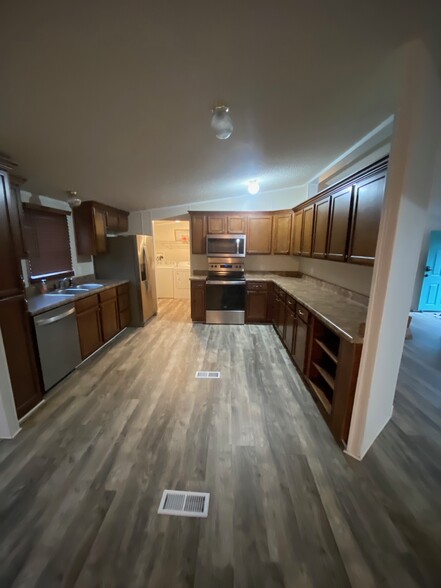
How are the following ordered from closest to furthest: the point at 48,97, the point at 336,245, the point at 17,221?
the point at 48,97, the point at 17,221, the point at 336,245

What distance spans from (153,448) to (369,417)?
A: 163cm

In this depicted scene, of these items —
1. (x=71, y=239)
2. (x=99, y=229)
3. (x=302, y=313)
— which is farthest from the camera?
(x=99, y=229)

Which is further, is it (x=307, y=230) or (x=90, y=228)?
(x=90, y=228)

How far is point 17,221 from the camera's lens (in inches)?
77.8

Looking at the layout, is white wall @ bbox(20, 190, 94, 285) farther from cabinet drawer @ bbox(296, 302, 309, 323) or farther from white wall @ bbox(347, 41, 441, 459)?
white wall @ bbox(347, 41, 441, 459)

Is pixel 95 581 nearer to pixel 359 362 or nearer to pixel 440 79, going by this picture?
pixel 359 362

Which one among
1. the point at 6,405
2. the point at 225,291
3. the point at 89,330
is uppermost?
the point at 225,291

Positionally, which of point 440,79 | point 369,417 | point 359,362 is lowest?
point 369,417

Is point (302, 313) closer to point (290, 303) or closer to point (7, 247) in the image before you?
point (290, 303)

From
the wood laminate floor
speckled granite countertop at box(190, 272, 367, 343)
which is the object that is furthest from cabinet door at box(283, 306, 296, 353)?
the wood laminate floor

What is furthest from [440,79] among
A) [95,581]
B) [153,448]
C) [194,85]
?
[95,581]

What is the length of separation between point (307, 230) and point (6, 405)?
400 centimetres

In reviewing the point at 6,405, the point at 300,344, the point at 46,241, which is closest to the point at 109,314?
the point at 46,241

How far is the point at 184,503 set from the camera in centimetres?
142
